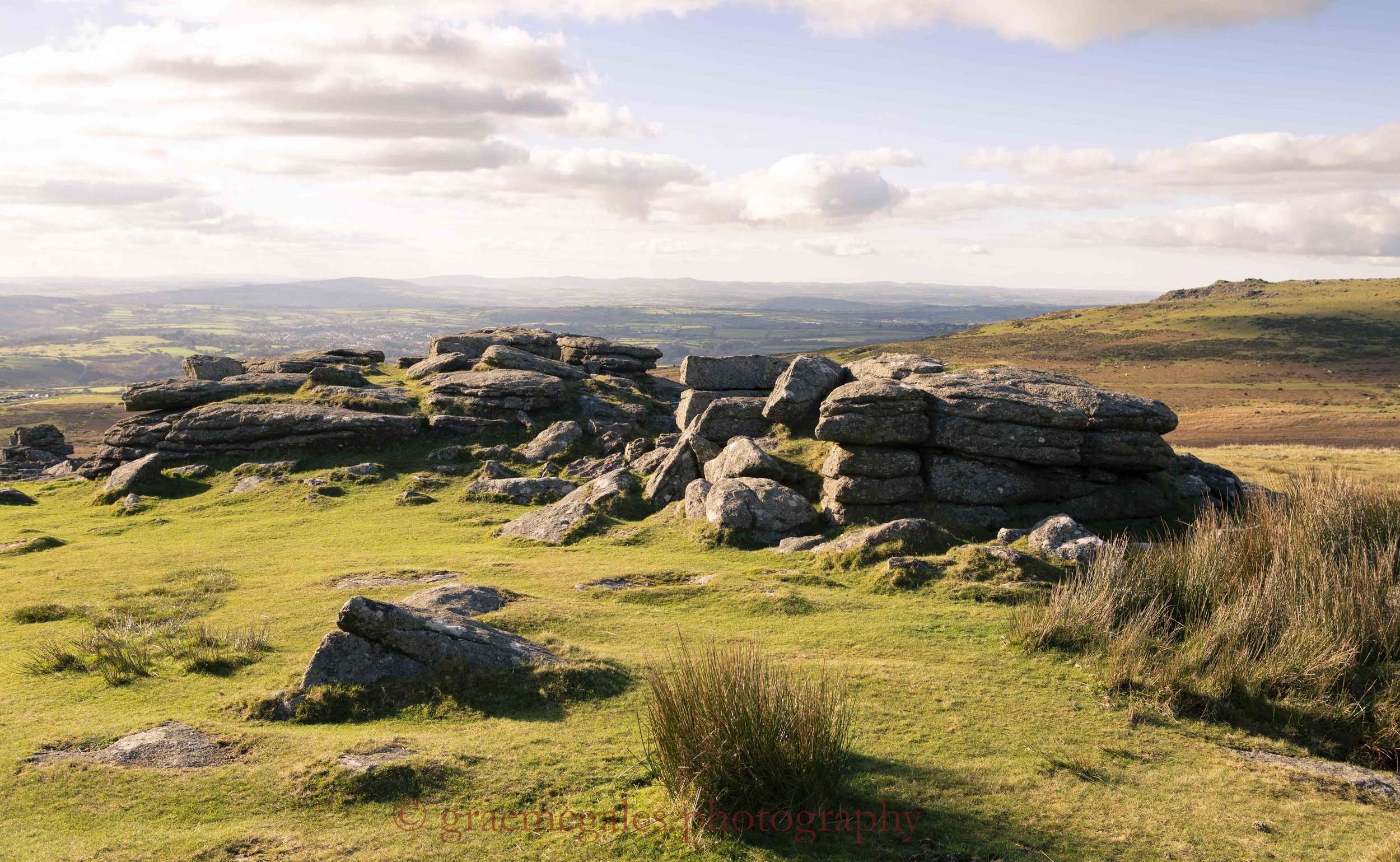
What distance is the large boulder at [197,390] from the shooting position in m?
39.1

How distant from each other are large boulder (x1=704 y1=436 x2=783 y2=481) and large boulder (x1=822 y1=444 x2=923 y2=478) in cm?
186

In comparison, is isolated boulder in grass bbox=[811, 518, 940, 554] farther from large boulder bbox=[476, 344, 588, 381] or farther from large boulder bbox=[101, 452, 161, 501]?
large boulder bbox=[101, 452, 161, 501]

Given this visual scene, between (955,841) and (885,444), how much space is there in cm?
1656

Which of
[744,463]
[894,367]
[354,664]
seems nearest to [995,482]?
[894,367]

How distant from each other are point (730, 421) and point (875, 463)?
7427 millimetres

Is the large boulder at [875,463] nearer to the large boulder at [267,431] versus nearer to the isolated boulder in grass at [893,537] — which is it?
the isolated boulder in grass at [893,537]

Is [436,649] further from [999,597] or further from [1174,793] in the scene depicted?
[999,597]

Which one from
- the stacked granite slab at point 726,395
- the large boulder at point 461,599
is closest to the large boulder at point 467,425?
the stacked granite slab at point 726,395

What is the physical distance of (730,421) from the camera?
29.1m

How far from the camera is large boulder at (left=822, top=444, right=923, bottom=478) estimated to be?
76.0 ft

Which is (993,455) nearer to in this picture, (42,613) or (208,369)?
(42,613)

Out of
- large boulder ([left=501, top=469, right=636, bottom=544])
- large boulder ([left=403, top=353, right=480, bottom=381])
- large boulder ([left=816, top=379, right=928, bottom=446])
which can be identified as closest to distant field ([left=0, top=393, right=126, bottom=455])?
large boulder ([left=403, top=353, right=480, bottom=381])

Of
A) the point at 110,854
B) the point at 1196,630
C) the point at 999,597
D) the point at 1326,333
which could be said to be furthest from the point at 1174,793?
the point at 1326,333

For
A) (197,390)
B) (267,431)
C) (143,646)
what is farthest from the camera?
(197,390)
